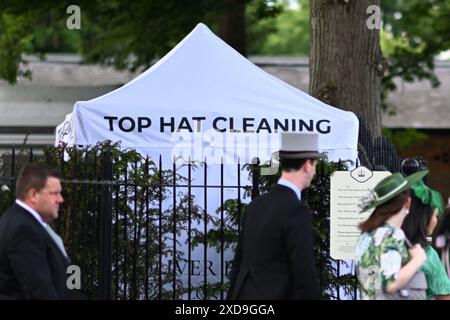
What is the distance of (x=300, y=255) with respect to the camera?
6.00 meters

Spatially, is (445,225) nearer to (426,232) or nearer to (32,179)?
(426,232)

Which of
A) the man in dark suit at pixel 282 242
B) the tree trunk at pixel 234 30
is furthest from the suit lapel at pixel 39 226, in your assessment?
the tree trunk at pixel 234 30

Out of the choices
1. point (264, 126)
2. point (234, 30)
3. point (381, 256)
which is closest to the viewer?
point (381, 256)

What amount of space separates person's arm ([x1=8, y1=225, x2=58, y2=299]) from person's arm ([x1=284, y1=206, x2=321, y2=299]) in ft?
4.75

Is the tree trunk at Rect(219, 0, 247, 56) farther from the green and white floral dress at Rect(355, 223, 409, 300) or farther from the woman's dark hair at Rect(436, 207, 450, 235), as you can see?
the green and white floral dress at Rect(355, 223, 409, 300)

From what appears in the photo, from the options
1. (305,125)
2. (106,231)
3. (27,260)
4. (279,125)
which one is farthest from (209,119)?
(27,260)

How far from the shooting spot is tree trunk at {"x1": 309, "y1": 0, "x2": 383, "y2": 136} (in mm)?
12961

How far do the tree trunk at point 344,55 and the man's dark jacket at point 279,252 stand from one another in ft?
22.5

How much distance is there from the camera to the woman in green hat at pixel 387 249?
5914 millimetres

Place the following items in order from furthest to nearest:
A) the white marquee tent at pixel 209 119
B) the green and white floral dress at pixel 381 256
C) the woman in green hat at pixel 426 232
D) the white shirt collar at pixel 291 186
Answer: the white marquee tent at pixel 209 119 < the woman in green hat at pixel 426 232 < the white shirt collar at pixel 291 186 < the green and white floral dress at pixel 381 256

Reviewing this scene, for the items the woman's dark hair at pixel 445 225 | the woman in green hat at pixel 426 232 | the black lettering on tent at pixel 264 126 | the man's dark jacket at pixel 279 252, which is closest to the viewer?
the man's dark jacket at pixel 279 252

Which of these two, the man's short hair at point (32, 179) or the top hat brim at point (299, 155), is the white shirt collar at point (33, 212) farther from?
the top hat brim at point (299, 155)

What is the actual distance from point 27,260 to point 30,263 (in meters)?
0.03

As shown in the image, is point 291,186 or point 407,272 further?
point 291,186
